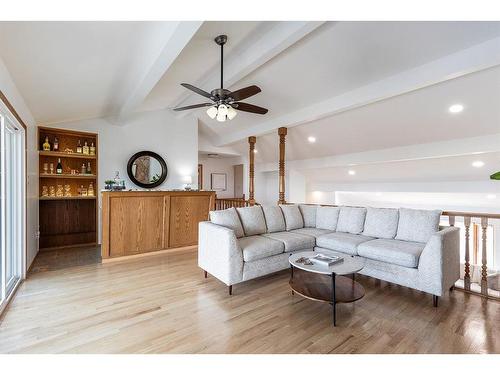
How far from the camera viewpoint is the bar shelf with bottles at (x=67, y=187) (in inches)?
179

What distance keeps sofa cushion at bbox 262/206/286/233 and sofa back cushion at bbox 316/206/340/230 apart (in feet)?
2.13

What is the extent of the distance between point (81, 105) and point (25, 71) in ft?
4.91

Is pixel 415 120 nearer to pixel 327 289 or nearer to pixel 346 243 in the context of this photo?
pixel 346 243

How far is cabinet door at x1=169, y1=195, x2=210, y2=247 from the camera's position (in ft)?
14.4

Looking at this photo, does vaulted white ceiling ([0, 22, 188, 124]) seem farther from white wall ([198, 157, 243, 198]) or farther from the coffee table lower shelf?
white wall ([198, 157, 243, 198])

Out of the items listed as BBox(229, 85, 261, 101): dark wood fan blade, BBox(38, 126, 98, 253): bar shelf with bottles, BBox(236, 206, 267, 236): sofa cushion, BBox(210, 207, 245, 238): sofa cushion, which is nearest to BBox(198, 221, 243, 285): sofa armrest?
BBox(210, 207, 245, 238): sofa cushion

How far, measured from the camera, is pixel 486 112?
12.0 feet

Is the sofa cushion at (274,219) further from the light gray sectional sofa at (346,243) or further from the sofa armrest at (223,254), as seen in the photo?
the sofa armrest at (223,254)

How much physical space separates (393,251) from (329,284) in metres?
0.81

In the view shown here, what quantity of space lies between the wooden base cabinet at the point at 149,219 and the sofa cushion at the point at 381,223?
2780 mm

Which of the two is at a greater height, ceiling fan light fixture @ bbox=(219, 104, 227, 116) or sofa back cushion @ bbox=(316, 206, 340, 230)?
ceiling fan light fixture @ bbox=(219, 104, 227, 116)

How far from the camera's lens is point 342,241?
3.14m
